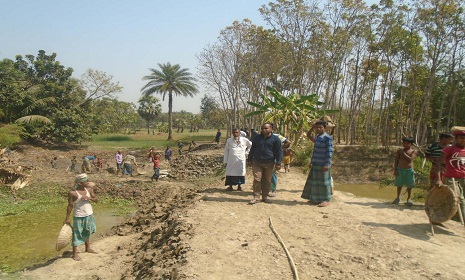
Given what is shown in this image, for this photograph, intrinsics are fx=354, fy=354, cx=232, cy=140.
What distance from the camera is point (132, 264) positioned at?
5711mm

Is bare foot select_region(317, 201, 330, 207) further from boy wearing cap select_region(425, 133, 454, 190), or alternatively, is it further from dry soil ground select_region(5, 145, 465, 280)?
boy wearing cap select_region(425, 133, 454, 190)

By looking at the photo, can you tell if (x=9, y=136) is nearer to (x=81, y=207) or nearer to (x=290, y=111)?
(x=290, y=111)

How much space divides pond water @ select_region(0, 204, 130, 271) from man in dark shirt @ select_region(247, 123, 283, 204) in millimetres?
4016

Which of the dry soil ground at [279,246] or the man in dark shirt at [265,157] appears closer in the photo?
the dry soil ground at [279,246]

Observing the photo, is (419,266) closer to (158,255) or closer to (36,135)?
(158,255)

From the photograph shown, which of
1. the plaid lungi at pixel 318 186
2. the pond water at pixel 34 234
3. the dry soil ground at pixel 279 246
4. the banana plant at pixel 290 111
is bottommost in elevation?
the pond water at pixel 34 234

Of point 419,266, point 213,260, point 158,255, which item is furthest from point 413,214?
point 158,255

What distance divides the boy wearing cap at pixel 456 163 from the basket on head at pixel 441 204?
0.15 meters

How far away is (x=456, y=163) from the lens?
533cm

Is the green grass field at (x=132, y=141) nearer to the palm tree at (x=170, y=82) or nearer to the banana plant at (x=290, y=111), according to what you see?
the palm tree at (x=170, y=82)

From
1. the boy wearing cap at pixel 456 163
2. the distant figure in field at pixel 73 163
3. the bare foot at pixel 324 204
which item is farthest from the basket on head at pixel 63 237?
the distant figure in field at pixel 73 163

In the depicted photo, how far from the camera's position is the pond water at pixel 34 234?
6.72 m

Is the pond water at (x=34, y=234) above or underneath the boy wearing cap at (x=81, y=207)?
underneath

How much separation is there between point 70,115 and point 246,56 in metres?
14.6
